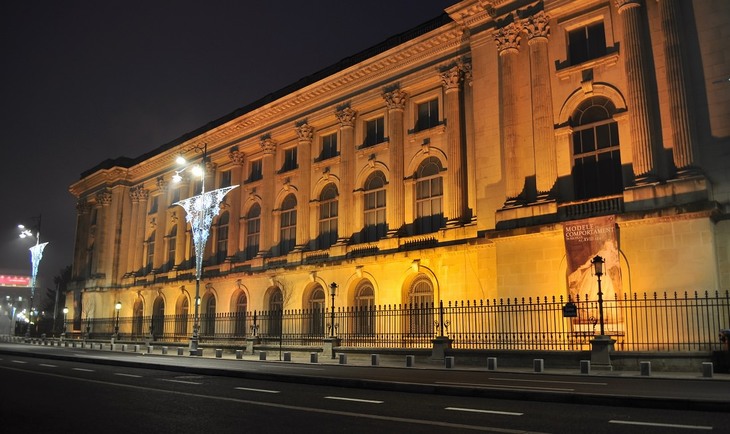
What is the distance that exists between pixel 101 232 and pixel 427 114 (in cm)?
3981

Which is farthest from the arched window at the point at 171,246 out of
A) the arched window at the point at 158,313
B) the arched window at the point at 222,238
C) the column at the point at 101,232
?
the column at the point at 101,232

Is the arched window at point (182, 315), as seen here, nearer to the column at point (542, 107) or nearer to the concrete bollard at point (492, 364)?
the concrete bollard at point (492, 364)

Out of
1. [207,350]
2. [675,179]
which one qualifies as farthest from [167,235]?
[675,179]

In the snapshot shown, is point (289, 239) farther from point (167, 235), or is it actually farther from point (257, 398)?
point (257, 398)

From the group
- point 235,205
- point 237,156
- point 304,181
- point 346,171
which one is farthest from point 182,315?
point 346,171

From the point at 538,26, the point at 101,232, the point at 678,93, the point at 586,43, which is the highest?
the point at 538,26

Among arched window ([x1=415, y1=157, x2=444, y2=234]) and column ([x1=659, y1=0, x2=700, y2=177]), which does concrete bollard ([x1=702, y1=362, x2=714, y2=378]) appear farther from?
arched window ([x1=415, y1=157, x2=444, y2=234])

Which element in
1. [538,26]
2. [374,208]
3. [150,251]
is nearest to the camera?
[538,26]

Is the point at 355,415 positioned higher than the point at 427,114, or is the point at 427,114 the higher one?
the point at 427,114

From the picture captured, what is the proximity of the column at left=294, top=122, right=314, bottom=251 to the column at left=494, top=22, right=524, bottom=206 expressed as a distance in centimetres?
1560

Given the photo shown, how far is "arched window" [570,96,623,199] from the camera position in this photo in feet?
→ 82.8

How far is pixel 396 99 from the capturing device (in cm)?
3497

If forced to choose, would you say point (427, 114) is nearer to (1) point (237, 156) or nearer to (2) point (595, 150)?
(2) point (595, 150)

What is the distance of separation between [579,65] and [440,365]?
1455 cm
